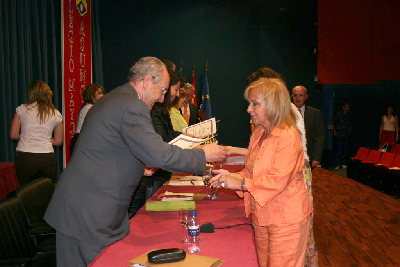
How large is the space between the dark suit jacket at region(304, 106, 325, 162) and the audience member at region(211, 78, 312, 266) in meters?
3.06

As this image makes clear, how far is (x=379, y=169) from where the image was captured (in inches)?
285

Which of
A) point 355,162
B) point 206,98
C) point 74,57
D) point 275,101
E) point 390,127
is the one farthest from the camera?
point 390,127

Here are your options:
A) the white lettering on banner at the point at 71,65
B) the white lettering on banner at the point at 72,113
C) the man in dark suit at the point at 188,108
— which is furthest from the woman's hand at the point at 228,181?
the white lettering on banner at the point at 71,65

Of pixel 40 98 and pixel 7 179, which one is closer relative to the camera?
pixel 40 98

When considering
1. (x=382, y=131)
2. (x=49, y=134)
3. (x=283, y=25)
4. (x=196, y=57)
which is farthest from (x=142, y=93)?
(x=382, y=131)

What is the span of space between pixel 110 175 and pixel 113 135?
0.18 m

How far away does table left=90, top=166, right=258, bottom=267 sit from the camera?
167 centimetres

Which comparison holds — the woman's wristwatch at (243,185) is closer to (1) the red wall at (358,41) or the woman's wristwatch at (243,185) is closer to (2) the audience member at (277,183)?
(2) the audience member at (277,183)

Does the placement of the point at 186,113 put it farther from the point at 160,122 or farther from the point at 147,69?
the point at 147,69

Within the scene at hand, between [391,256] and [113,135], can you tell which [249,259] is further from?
[391,256]

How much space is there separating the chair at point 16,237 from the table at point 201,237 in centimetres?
55

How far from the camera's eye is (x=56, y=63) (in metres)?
6.71

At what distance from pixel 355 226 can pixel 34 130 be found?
4.07 metres

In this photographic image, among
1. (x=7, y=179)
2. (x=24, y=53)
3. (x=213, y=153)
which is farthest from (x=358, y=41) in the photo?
(x=213, y=153)
